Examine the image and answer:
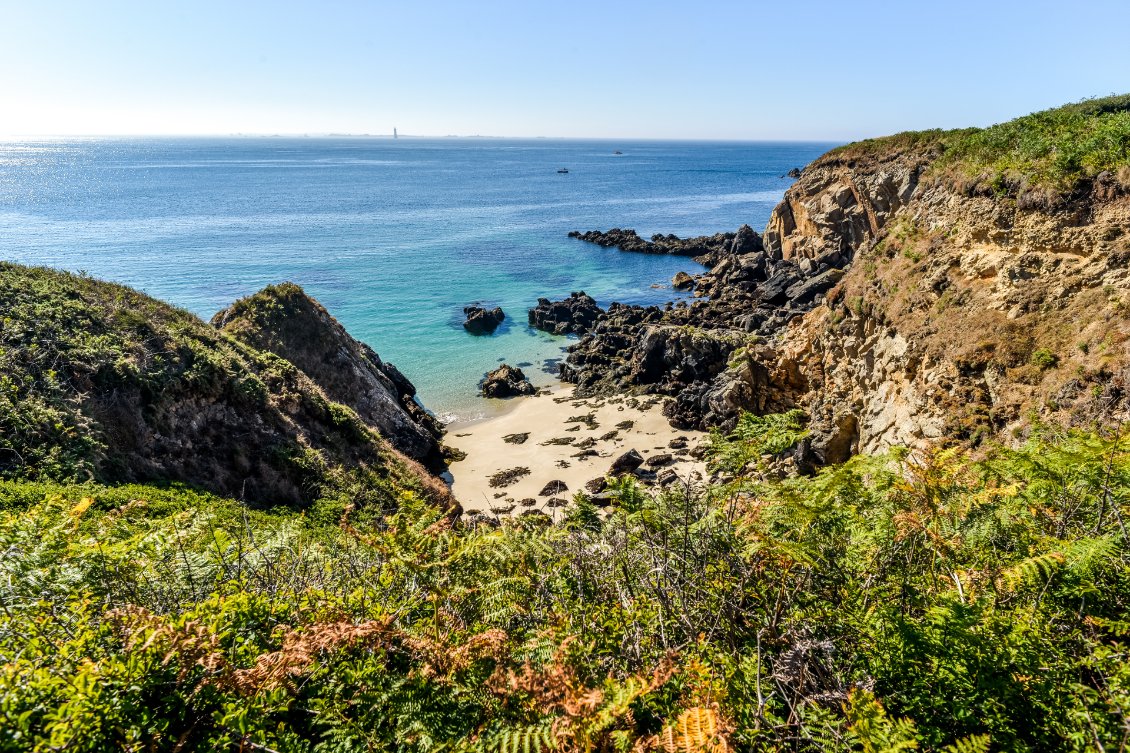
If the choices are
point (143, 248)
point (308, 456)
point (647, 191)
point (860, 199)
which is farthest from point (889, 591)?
point (647, 191)

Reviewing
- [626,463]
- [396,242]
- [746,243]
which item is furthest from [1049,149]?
[396,242]

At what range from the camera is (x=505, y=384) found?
32.2 m

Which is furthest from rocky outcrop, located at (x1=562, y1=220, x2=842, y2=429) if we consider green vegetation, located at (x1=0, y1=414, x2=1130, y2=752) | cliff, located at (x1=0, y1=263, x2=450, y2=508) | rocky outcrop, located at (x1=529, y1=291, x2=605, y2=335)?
green vegetation, located at (x1=0, y1=414, x2=1130, y2=752)

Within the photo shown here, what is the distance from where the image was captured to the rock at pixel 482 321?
42.2 metres

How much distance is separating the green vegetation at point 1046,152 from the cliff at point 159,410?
19211mm

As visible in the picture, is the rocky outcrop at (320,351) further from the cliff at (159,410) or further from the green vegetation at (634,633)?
the green vegetation at (634,633)

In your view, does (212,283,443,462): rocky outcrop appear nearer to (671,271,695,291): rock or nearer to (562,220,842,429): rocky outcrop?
(562,220,842,429): rocky outcrop

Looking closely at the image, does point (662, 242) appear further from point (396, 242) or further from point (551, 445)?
point (551, 445)

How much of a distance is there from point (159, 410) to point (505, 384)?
60.2 ft

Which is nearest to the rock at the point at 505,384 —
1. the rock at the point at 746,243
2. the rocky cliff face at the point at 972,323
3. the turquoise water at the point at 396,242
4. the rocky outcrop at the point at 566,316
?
the turquoise water at the point at 396,242

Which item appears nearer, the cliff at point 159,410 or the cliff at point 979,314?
the cliff at point 979,314

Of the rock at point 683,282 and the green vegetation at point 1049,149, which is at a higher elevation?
the green vegetation at point 1049,149

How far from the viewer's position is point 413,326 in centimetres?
4281

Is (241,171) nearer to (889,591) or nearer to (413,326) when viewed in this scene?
(413,326)
